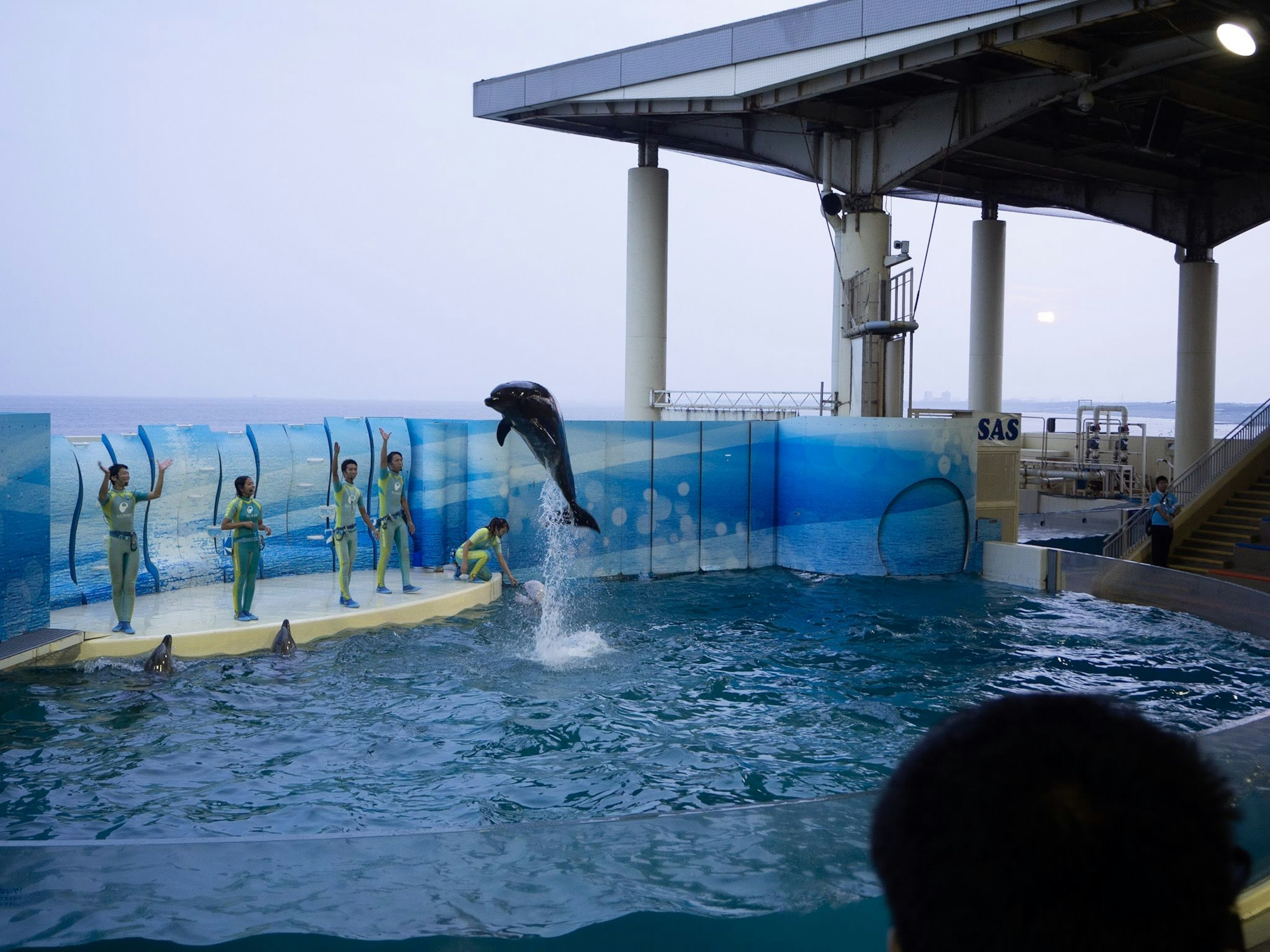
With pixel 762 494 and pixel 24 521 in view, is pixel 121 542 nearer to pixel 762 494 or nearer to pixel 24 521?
pixel 24 521

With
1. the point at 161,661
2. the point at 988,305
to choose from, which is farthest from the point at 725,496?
the point at 988,305

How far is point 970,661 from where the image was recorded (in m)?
10.8

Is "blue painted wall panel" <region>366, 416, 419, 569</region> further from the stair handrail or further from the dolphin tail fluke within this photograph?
the stair handrail

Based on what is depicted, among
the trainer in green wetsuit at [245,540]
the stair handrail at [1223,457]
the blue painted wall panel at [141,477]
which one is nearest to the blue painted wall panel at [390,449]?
the blue painted wall panel at [141,477]

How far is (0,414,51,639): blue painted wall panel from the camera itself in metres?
9.46

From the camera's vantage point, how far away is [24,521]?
31.8 ft

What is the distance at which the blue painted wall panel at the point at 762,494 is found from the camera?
1678 centimetres

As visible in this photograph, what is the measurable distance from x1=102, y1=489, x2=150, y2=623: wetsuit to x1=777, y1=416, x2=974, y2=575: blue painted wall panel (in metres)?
9.96

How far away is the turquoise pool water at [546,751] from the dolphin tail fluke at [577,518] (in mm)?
1080

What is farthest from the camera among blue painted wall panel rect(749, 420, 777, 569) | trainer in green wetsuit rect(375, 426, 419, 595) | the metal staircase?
the metal staircase

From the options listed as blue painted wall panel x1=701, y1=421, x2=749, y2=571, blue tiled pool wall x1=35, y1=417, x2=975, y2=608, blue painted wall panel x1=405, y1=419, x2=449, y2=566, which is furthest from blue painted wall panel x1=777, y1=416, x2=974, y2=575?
blue painted wall panel x1=405, y1=419, x2=449, y2=566

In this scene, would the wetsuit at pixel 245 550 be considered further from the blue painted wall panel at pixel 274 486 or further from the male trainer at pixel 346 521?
the blue painted wall panel at pixel 274 486

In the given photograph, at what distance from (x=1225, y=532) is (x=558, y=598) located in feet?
40.0

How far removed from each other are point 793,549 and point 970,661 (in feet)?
20.1
